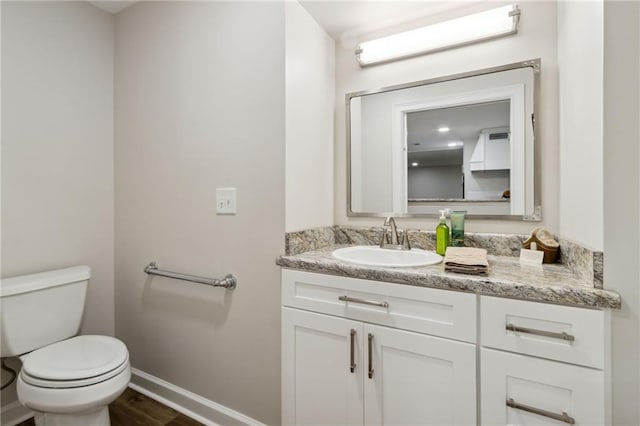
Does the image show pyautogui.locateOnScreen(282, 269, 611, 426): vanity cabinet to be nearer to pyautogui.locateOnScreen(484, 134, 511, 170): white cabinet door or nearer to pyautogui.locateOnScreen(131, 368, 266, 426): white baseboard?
pyautogui.locateOnScreen(131, 368, 266, 426): white baseboard

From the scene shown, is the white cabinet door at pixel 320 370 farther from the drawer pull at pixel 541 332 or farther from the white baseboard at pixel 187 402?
the drawer pull at pixel 541 332

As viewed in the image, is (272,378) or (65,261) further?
(65,261)

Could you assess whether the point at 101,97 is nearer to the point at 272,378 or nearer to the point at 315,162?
the point at 315,162

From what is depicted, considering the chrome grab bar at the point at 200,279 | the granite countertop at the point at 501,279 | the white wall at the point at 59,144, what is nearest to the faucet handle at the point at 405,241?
the granite countertop at the point at 501,279

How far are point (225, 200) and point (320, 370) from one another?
90cm

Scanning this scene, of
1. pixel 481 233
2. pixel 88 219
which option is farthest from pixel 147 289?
pixel 481 233

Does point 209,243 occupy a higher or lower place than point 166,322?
higher

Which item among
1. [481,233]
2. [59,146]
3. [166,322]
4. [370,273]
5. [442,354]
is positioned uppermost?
[59,146]

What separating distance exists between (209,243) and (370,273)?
0.89 meters

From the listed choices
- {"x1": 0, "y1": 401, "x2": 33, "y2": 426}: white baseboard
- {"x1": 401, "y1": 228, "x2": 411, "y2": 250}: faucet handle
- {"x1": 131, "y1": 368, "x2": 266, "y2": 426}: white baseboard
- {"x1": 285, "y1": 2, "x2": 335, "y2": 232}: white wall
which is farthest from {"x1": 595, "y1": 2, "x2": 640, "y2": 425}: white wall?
{"x1": 0, "y1": 401, "x2": 33, "y2": 426}: white baseboard

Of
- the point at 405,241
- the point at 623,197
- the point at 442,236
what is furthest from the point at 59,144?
the point at 623,197

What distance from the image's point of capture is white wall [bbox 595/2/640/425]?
80 cm

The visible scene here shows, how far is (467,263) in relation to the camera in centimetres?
101

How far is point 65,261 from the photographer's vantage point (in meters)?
1.75
